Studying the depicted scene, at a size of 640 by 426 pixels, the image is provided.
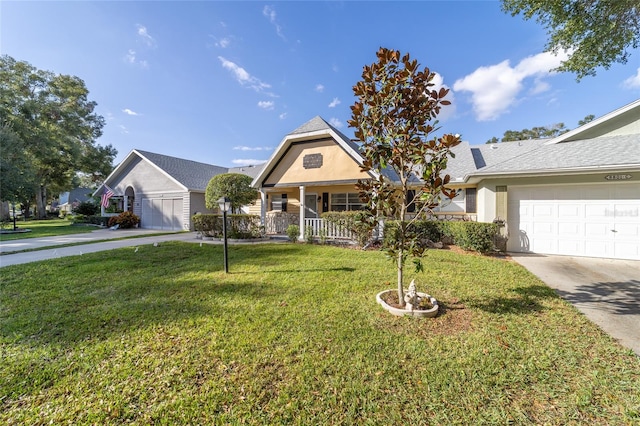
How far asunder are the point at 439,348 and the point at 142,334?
407 cm

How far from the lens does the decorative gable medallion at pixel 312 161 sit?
1186 cm

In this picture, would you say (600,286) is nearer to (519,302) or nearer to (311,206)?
(519,302)

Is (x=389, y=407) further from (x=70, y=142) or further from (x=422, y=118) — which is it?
(x=70, y=142)

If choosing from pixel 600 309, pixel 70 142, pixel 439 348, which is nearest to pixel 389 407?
pixel 439 348

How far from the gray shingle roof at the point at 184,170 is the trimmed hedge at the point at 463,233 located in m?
15.7

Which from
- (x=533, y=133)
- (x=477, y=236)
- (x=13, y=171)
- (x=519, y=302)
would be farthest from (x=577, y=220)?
(x=533, y=133)

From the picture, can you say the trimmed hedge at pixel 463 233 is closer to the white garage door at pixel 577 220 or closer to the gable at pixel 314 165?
the white garage door at pixel 577 220

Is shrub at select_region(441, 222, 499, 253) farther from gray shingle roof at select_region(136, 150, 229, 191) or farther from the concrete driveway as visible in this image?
gray shingle roof at select_region(136, 150, 229, 191)

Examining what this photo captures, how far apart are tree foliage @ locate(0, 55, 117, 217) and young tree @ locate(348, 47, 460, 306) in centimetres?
3181

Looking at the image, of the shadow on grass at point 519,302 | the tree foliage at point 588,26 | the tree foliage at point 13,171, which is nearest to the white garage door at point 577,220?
the tree foliage at point 588,26

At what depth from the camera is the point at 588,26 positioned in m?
6.98

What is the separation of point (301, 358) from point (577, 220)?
35.4 feet

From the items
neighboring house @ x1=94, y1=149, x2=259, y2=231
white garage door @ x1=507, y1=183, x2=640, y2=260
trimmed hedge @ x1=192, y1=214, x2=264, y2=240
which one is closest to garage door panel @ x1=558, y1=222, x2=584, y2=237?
white garage door @ x1=507, y1=183, x2=640, y2=260

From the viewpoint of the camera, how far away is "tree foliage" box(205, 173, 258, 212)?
1259 centimetres
